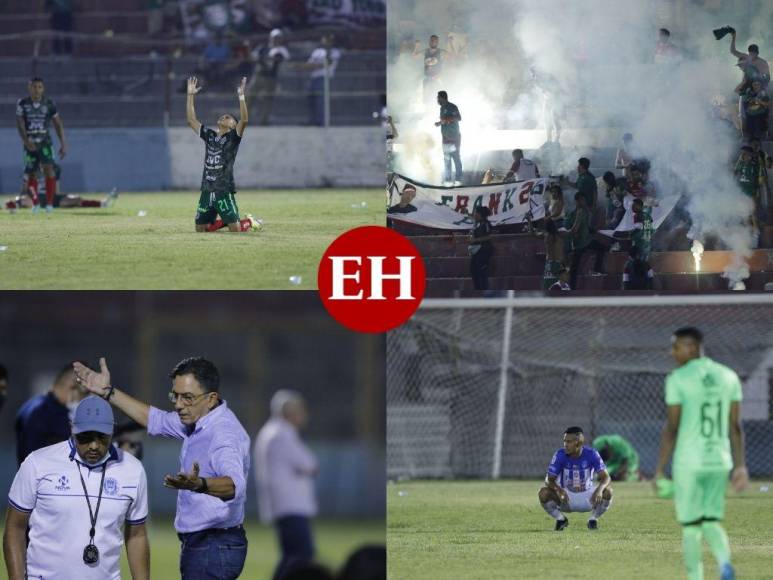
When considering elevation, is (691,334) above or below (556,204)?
below

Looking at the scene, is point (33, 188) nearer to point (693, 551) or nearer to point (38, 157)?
point (38, 157)

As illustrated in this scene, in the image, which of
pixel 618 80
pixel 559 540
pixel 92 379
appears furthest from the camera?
pixel 618 80

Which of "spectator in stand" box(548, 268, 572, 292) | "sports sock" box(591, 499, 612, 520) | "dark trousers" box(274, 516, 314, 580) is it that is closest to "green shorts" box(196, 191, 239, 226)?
"spectator in stand" box(548, 268, 572, 292)

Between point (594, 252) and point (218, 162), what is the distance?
219cm

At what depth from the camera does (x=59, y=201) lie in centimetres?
1039

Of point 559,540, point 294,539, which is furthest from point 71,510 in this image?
point 559,540

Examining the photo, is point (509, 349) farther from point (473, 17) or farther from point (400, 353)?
point (473, 17)

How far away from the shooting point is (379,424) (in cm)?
1317

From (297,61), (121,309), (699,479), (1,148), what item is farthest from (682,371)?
(121,309)

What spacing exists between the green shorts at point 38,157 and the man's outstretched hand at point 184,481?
514 cm

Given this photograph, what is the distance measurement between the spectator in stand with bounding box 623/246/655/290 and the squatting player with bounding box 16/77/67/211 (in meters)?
Answer: 3.64

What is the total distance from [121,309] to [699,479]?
25.6ft

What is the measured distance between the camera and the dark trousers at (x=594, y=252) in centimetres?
875

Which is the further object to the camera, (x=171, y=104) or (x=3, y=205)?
(x=171, y=104)
